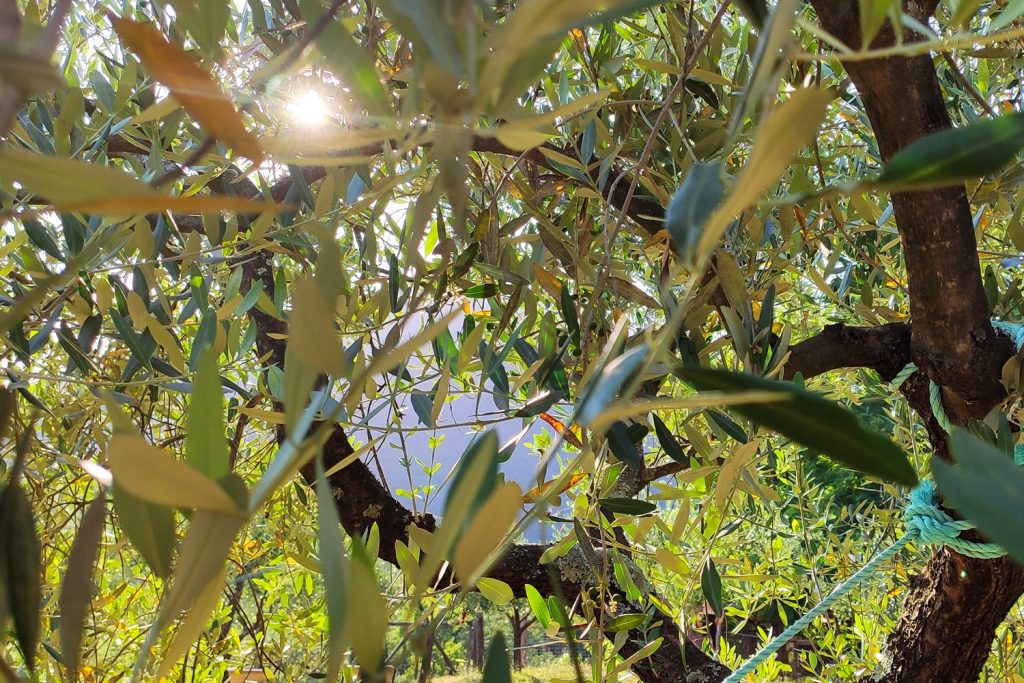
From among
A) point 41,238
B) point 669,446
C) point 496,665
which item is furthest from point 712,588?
point 41,238

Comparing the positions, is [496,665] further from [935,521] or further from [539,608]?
[935,521]

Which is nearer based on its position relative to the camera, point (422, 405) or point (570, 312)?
point (570, 312)

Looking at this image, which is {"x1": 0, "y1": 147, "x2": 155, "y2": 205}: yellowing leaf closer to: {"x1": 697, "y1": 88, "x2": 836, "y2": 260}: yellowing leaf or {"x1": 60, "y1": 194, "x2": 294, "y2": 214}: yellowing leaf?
{"x1": 60, "y1": 194, "x2": 294, "y2": 214}: yellowing leaf

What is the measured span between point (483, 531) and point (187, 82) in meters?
0.11

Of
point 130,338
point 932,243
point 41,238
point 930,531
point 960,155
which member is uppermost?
point 41,238

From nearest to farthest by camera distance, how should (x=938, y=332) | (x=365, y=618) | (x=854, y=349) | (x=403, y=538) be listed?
(x=365, y=618) < (x=938, y=332) < (x=854, y=349) < (x=403, y=538)

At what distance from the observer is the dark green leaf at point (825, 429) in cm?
17

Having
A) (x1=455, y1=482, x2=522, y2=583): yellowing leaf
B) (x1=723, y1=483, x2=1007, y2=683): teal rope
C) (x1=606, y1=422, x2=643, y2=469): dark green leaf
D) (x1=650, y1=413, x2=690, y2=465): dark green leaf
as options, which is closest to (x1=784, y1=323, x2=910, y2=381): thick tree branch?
(x1=723, y1=483, x2=1007, y2=683): teal rope

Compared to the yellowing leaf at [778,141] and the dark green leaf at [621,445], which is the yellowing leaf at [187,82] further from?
the dark green leaf at [621,445]

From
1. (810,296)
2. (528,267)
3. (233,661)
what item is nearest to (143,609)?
(233,661)

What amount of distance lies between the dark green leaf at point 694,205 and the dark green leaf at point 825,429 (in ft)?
0.10

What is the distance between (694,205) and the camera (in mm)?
178

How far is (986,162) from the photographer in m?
0.16

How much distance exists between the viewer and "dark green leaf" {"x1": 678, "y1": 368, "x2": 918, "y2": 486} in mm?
167
